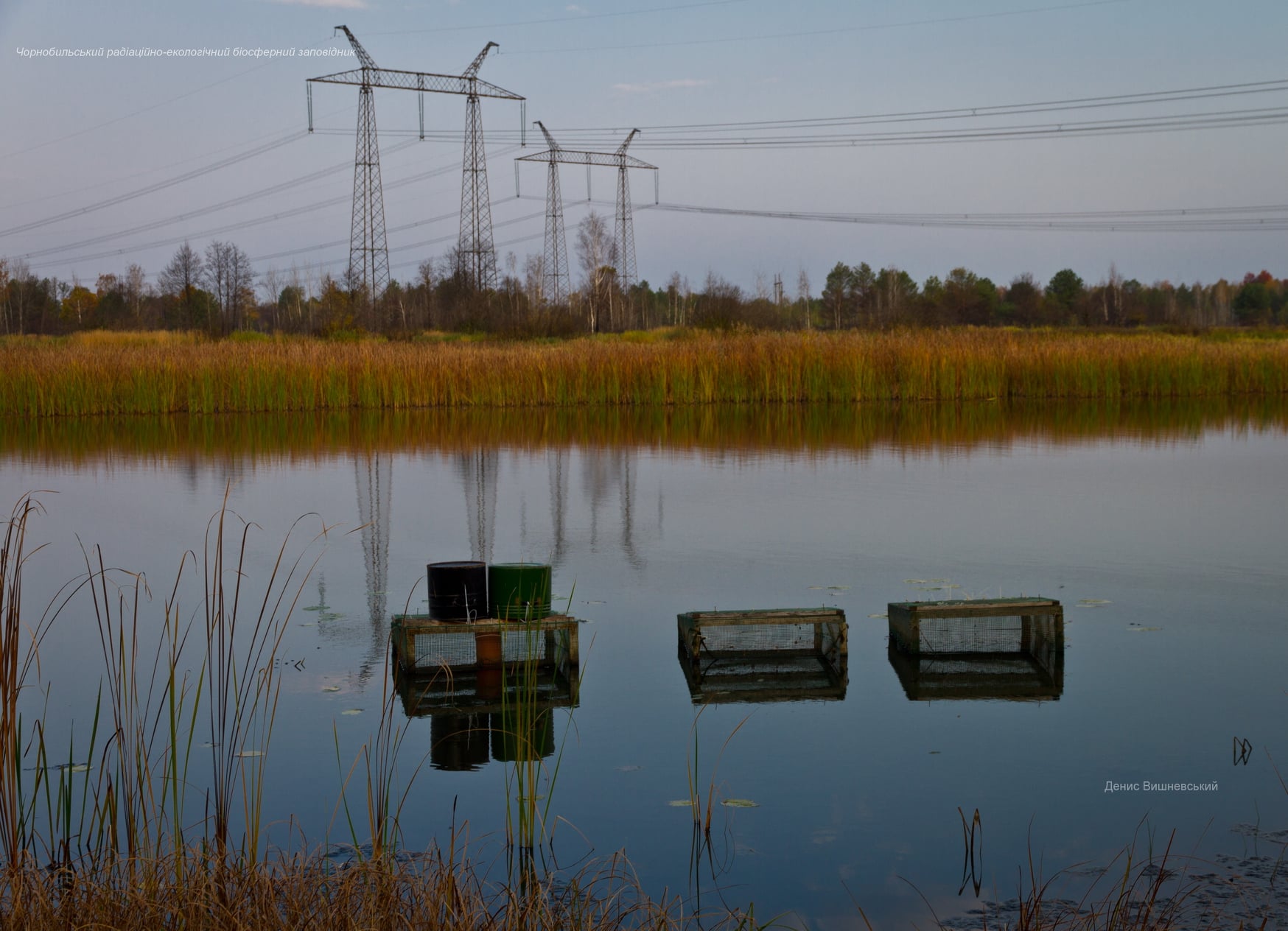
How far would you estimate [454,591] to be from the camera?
508cm

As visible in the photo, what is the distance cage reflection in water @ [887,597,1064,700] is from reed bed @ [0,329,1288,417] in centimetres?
1747

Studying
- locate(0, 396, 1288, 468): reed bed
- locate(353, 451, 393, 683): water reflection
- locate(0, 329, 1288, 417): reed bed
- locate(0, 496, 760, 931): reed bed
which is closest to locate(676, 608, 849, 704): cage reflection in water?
locate(353, 451, 393, 683): water reflection

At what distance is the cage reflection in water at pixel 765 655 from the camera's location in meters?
4.88

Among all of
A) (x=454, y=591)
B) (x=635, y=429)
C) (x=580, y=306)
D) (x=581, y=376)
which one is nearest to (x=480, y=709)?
(x=454, y=591)

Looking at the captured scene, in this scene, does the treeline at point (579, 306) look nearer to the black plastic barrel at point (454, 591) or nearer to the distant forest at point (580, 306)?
the distant forest at point (580, 306)

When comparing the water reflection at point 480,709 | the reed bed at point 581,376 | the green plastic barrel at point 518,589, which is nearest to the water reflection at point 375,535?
the water reflection at point 480,709

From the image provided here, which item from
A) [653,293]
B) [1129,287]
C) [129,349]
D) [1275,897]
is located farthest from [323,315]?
[1275,897]

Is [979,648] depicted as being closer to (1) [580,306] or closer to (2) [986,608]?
(2) [986,608]

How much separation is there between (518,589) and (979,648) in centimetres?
207

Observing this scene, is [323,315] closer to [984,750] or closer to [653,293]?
[653,293]

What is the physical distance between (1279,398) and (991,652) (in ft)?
69.9

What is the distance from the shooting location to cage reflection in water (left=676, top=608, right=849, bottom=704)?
4.88 meters

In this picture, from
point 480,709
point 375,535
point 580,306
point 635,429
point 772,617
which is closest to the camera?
point 480,709

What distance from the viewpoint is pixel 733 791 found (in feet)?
12.6
